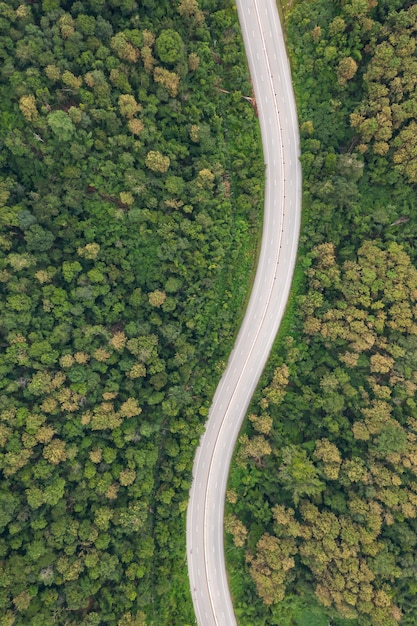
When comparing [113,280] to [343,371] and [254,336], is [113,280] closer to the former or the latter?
[254,336]

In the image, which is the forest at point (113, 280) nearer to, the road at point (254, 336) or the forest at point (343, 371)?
the road at point (254, 336)

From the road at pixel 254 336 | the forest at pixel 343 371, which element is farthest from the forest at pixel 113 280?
the forest at pixel 343 371

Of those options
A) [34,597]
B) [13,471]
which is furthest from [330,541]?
[13,471]

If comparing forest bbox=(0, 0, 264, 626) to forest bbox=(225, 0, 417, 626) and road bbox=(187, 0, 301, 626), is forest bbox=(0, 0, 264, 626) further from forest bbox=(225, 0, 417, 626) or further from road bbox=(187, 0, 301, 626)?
forest bbox=(225, 0, 417, 626)

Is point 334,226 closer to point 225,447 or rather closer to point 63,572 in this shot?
point 225,447

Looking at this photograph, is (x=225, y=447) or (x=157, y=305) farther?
(x=225, y=447)

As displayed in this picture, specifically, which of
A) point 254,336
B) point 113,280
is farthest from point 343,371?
point 113,280
